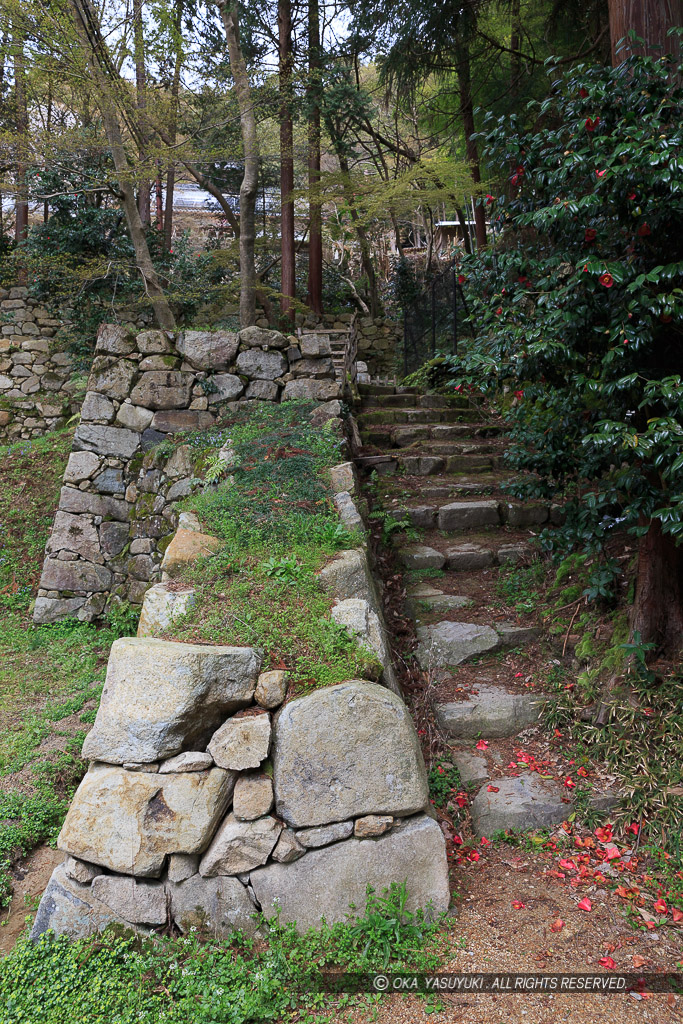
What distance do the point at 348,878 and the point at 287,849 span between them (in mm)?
274

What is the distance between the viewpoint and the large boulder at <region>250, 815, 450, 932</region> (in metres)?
2.55

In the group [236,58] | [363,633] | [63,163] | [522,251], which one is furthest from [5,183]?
[363,633]

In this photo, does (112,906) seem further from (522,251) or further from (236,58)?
(236,58)

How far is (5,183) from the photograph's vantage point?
8430 mm

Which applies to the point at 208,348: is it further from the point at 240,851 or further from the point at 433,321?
the point at 433,321

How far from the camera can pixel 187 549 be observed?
3695 mm

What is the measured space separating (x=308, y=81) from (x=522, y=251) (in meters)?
6.56

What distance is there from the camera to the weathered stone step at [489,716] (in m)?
3.54

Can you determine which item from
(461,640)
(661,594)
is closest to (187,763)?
(461,640)

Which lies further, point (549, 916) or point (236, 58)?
point (236, 58)

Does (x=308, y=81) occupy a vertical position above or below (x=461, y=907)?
above

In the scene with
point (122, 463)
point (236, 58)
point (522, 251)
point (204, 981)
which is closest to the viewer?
point (204, 981)

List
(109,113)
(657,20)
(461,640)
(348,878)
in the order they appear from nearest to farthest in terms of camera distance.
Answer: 1. (348,878)
2. (657,20)
3. (461,640)
4. (109,113)

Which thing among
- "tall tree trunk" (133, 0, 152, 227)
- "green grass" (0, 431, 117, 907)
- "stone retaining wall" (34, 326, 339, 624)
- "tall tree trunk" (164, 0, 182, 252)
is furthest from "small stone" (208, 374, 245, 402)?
"tall tree trunk" (164, 0, 182, 252)
